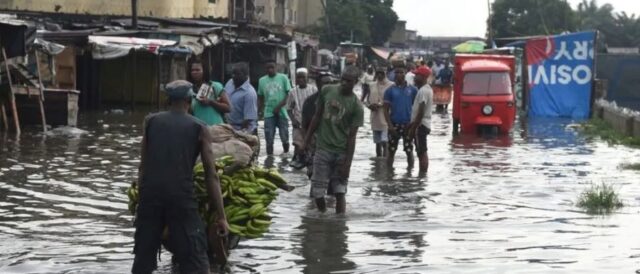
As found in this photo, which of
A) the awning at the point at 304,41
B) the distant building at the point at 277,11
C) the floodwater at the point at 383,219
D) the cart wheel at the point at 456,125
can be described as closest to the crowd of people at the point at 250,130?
the floodwater at the point at 383,219

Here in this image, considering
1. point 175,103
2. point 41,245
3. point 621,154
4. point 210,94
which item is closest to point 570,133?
point 621,154

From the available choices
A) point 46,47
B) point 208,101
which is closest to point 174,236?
point 208,101

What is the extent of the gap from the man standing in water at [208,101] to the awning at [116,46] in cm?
1628

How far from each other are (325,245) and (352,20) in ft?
231

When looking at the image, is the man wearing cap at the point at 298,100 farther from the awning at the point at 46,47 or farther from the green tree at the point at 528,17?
the green tree at the point at 528,17

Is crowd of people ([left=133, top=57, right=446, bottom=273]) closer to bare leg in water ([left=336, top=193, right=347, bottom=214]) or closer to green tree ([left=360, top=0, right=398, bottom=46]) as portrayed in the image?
bare leg in water ([left=336, top=193, right=347, bottom=214])

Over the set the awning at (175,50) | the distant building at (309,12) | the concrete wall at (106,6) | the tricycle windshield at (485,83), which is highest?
the distant building at (309,12)

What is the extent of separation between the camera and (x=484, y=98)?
77.7ft

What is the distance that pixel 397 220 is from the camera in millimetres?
11195

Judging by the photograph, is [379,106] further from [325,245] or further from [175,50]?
[175,50]

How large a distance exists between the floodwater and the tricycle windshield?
17.0ft

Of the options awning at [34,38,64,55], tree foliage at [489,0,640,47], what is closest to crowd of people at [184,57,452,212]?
awning at [34,38,64,55]

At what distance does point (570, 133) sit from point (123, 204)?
590 inches

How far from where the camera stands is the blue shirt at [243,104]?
13.8 metres
